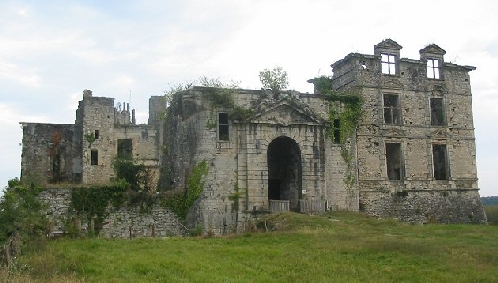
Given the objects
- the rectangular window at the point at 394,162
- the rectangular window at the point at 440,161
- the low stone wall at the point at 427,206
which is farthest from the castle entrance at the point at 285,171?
the rectangular window at the point at 440,161

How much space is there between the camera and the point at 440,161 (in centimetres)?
3209

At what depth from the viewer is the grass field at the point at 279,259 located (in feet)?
40.8

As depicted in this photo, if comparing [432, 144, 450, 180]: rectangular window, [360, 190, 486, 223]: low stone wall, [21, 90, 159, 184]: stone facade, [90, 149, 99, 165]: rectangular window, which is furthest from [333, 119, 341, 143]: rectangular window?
[90, 149, 99, 165]: rectangular window

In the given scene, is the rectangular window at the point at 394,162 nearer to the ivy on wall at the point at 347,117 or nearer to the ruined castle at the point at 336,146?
the ruined castle at the point at 336,146

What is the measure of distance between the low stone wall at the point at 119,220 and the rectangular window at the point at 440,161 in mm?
16284

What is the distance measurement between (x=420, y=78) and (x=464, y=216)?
28.0 feet

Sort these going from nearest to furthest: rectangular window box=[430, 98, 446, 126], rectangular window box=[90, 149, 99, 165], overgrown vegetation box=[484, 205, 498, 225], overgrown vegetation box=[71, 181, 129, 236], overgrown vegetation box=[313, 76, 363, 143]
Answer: overgrown vegetation box=[71, 181, 129, 236] < overgrown vegetation box=[313, 76, 363, 143] < rectangular window box=[430, 98, 446, 126] < overgrown vegetation box=[484, 205, 498, 225] < rectangular window box=[90, 149, 99, 165]

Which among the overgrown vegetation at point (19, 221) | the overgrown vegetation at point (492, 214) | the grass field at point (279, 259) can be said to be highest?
the overgrown vegetation at point (19, 221)

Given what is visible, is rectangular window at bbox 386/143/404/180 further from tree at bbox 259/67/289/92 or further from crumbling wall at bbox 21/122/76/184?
crumbling wall at bbox 21/122/76/184

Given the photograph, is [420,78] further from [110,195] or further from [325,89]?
[110,195]

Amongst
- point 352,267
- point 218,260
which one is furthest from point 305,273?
point 218,260

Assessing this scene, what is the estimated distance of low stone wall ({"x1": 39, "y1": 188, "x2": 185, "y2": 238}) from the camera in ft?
77.1

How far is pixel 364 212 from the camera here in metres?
28.6

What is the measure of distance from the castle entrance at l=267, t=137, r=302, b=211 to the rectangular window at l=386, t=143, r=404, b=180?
639 cm
